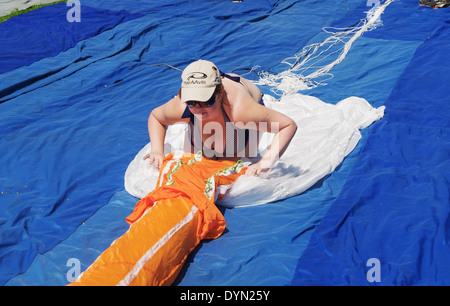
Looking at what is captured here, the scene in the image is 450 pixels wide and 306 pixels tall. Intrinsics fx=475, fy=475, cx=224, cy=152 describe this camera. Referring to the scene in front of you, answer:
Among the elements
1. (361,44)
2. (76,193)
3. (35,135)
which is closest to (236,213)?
(76,193)

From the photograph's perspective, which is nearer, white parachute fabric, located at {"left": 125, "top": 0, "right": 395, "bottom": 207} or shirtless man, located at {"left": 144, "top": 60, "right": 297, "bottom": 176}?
shirtless man, located at {"left": 144, "top": 60, "right": 297, "bottom": 176}

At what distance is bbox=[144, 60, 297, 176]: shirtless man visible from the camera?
2.57 m

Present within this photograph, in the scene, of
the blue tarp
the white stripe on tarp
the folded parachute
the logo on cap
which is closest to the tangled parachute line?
the blue tarp

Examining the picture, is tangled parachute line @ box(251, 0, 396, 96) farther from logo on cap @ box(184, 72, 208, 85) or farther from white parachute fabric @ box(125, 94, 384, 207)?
logo on cap @ box(184, 72, 208, 85)

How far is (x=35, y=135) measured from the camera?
3.95 m

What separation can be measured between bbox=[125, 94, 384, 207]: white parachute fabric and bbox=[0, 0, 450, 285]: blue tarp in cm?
8

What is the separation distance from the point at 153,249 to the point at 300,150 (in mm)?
1519

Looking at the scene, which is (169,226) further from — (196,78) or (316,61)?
(316,61)

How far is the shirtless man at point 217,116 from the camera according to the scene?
2.57 metres

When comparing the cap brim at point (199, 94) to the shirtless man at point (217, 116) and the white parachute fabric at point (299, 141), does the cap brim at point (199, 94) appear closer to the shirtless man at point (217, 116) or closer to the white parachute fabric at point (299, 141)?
the shirtless man at point (217, 116)

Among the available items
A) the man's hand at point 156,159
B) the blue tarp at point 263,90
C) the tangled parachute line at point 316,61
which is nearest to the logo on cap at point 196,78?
the man's hand at point 156,159

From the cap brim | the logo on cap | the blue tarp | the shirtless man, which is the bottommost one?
the blue tarp

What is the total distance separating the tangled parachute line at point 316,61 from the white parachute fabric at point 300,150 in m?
0.38

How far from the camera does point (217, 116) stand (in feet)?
9.57
